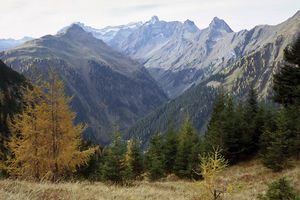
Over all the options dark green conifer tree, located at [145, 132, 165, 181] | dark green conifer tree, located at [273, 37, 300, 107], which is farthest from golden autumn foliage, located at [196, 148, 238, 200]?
dark green conifer tree, located at [273, 37, 300, 107]

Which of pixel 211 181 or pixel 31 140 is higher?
pixel 211 181

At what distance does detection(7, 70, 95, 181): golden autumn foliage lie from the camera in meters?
17.5

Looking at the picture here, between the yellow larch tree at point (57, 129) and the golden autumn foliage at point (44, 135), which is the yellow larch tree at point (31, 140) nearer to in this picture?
the golden autumn foliage at point (44, 135)

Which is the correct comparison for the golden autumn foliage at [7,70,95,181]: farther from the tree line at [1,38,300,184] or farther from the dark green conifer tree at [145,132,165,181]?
the dark green conifer tree at [145,132,165,181]

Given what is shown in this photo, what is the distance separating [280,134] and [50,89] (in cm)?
1858

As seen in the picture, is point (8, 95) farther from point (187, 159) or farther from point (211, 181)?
point (211, 181)

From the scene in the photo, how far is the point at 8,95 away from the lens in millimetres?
72188

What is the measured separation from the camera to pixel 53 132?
59.2 feet

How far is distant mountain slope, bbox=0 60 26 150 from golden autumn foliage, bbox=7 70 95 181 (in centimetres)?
4575

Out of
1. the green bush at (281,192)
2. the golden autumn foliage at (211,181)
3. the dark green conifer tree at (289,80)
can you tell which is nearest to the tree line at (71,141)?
the dark green conifer tree at (289,80)

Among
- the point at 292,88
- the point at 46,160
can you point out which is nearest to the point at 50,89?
the point at 46,160

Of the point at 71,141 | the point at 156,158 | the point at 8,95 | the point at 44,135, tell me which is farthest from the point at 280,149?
the point at 8,95

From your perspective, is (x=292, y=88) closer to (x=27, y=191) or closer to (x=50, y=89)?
(x=50, y=89)

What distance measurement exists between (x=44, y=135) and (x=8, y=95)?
218 feet
